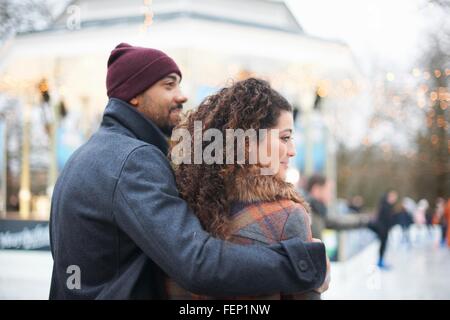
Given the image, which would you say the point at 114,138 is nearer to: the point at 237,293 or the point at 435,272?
the point at 237,293

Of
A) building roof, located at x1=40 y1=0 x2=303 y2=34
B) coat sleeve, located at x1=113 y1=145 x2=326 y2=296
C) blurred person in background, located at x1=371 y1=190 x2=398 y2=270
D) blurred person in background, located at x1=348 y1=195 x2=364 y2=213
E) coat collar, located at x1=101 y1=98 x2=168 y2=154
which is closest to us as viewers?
coat sleeve, located at x1=113 y1=145 x2=326 y2=296

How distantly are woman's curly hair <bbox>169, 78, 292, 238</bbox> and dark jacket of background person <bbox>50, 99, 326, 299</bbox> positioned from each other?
2.2 inches

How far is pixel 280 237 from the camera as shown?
4.82ft

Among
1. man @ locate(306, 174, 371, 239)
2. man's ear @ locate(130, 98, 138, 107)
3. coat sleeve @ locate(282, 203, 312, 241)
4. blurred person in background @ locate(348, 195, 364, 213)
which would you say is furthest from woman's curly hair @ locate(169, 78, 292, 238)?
blurred person in background @ locate(348, 195, 364, 213)

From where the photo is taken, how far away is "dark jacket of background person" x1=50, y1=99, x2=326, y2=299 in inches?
55.0

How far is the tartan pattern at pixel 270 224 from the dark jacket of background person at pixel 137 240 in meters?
0.04

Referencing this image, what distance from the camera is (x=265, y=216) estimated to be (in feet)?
4.88

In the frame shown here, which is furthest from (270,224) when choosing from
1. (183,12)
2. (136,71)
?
(183,12)

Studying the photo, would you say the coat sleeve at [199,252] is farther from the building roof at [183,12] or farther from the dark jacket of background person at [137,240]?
the building roof at [183,12]

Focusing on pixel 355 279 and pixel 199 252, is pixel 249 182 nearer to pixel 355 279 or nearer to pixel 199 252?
pixel 199 252

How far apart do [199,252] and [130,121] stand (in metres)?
0.56

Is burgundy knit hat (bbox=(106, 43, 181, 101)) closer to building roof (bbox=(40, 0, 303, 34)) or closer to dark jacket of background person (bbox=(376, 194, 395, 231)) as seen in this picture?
building roof (bbox=(40, 0, 303, 34))

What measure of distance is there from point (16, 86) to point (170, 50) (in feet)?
15.8
